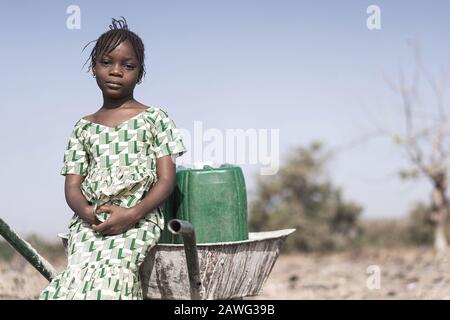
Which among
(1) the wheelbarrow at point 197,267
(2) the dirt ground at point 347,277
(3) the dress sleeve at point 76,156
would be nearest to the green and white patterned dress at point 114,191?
(3) the dress sleeve at point 76,156

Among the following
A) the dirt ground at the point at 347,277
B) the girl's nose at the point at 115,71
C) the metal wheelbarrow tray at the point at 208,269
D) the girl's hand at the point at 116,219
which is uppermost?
the girl's nose at the point at 115,71

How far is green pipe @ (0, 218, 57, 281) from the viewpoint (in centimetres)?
307

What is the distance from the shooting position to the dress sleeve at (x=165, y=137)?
3.05 metres

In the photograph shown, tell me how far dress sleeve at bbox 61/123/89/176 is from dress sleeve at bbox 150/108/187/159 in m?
0.31

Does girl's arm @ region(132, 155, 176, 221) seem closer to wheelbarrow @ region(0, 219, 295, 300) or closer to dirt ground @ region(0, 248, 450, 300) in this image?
wheelbarrow @ region(0, 219, 295, 300)

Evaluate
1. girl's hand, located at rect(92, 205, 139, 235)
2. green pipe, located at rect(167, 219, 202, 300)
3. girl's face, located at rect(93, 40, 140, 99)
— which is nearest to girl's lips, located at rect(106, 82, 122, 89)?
girl's face, located at rect(93, 40, 140, 99)

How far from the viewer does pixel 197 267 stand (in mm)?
2982

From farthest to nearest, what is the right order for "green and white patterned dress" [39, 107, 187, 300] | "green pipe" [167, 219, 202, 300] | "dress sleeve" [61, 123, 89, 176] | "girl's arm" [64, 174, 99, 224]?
1. "dress sleeve" [61, 123, 89, 176]
2. "girl's arm" [64, 174, 99, 224]
3. "green and white patterned dress" [39, 107, 187, 300]
4. "green pipe" [167, 219, 202, 300]

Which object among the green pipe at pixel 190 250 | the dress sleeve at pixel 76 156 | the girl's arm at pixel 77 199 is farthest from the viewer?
the dress sleeve at pixel 76 156

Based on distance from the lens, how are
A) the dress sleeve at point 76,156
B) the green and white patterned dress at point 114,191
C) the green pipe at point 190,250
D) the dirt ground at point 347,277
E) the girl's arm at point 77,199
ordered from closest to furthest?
the green pipe at point 190,250, the green and white patterned dress at point 114,191, the girl's arm at point 77,199, the dress sleeve at point 76,156, the dirt ground at point 347,277

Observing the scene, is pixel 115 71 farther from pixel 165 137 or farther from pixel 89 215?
pixel 89 215

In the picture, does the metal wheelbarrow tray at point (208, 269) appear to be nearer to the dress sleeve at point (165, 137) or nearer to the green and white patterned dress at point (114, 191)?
the green and white patterned dress at point (114, 191)

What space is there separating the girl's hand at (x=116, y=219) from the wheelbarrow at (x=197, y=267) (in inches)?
8.2

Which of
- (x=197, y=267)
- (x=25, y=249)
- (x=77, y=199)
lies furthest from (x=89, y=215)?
(x=197, y=267)
